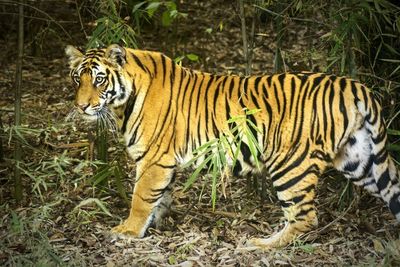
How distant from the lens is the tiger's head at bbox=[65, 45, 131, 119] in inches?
191

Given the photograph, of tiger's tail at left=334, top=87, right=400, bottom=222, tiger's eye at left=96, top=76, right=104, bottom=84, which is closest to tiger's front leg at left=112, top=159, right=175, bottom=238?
tiger's eye at left=96, top=76, right=104, bottom=84

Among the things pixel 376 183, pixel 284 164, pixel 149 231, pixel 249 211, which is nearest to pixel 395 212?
pixel 376 183

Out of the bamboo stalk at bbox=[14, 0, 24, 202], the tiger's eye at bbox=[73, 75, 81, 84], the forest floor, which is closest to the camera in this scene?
the forest floor

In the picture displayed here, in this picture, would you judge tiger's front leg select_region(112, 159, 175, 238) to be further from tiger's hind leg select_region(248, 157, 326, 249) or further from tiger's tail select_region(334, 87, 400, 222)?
tiger's tail select_region(334, 87, 400, 222)

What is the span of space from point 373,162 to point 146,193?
159 cm

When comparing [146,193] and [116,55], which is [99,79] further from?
[146,193]

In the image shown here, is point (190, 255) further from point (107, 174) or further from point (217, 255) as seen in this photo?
point (107, 174)

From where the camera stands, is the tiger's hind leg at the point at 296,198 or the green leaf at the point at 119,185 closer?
the tiger's hind leg at the point at 296,198

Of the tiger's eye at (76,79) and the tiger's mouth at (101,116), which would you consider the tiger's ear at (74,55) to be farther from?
the tiger's mouth at (101,116)

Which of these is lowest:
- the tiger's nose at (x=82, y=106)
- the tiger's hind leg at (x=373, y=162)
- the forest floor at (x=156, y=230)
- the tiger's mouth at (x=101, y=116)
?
the forest floor at (x=156, y=230)

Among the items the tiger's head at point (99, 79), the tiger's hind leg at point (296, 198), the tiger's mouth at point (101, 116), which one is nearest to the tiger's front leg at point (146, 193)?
the tiger's mouth at point (101, 116)

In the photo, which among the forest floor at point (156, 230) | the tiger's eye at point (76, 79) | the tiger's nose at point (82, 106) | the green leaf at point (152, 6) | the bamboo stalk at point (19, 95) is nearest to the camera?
the forest floor at point (156, 230)

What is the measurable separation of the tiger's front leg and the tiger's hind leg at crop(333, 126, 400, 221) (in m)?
1.26

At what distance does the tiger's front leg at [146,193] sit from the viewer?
497cm
